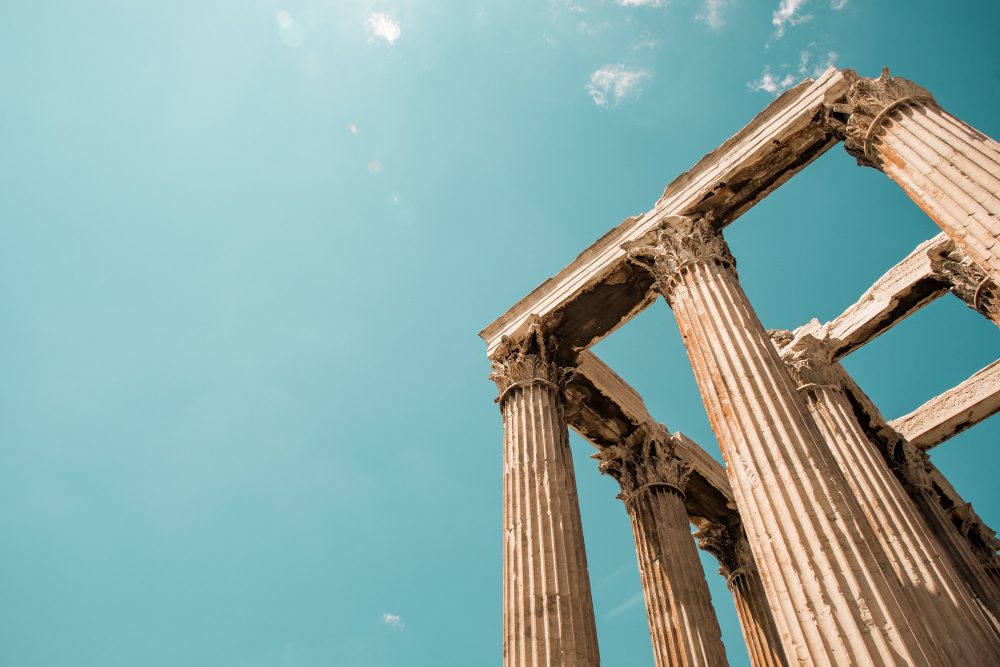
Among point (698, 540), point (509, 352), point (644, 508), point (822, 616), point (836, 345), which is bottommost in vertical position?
point (822, 616)

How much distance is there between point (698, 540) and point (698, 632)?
5.98m

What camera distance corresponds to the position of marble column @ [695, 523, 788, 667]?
1495cm

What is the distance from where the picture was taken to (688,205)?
517 inches

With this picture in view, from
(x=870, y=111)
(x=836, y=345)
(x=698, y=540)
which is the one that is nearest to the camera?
(x=870, y=111)

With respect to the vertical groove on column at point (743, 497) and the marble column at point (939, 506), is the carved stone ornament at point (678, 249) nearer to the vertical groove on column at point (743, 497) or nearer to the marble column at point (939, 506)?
the vertical groove on column at point (743, 497)

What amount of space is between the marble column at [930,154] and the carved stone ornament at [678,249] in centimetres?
270

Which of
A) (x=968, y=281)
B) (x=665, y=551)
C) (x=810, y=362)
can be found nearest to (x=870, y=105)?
(x=968, y=281)

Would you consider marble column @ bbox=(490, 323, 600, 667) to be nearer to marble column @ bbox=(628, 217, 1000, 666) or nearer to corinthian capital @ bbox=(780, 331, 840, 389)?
marble column @ bbox=(628, 217, 1000, 666)

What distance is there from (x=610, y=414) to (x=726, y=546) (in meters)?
5.31

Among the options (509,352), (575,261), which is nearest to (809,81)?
(575,261)

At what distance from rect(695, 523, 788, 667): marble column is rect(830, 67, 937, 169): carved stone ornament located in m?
10.2

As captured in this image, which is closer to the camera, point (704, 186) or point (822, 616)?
point (822, 616)

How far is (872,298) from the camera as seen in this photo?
16.6m

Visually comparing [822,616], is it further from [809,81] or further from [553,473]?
[809,81]
